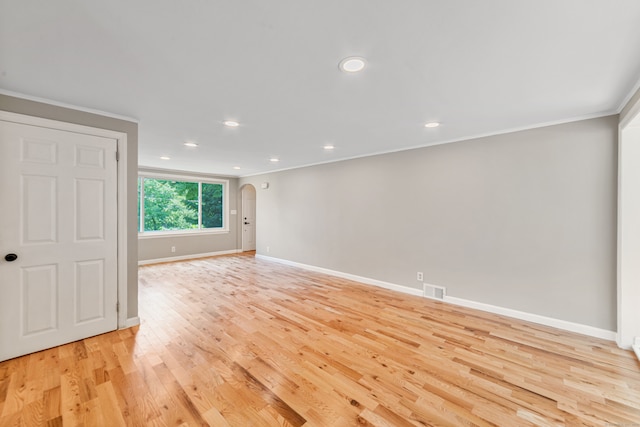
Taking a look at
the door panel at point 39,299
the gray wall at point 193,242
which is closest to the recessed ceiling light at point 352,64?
the door panel at point 39,299

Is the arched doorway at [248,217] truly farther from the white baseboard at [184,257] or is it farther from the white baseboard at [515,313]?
the white baseboard at [515,313]

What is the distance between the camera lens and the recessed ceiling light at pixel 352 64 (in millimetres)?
1678

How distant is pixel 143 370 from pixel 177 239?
503 cm

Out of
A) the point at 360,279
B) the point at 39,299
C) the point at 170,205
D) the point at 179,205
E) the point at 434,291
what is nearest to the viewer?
the point at 39,299

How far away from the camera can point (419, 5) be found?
4.03ft

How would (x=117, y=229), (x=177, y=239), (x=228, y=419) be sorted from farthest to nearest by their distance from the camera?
(x=177, y=239) → (x=117, y=229) → (x=228, y=419)

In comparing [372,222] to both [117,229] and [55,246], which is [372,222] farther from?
[55,246]

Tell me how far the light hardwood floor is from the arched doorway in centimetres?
465

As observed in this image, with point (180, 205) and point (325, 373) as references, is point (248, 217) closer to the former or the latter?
point (180, 205)

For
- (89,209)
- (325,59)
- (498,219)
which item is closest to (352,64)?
(325,59)

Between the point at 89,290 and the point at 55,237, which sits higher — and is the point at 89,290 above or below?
below

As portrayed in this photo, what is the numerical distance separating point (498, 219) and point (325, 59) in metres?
2.94

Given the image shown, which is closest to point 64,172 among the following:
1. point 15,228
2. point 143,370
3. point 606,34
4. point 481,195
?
point 15,228

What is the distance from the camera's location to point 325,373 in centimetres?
204
